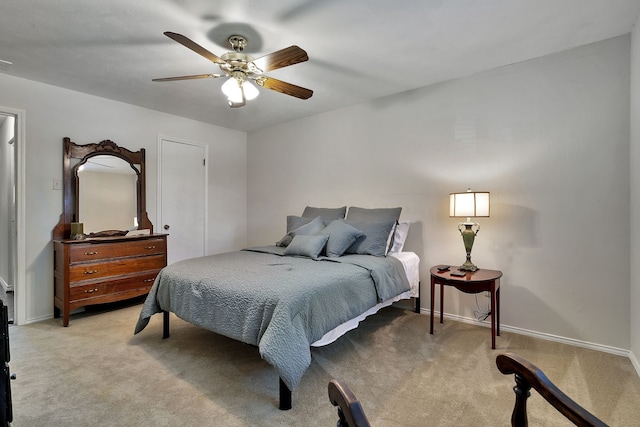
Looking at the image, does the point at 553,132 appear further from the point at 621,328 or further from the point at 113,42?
the point at 113,42

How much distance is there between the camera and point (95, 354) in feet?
7.84

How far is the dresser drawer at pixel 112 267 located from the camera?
3.09 meters

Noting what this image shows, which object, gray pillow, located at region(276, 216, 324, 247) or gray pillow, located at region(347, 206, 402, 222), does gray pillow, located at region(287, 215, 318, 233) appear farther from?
gray pillow, located at region(347, 206, 402, 222)

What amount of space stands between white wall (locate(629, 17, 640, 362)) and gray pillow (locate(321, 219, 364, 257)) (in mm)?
2054

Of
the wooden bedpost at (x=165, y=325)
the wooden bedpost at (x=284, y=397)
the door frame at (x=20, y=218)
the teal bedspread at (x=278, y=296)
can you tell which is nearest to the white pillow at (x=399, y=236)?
the teal bedspread at (x=278, y=296)

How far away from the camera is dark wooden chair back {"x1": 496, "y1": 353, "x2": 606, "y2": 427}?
78cm

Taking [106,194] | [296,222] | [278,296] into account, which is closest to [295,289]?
[278,296]

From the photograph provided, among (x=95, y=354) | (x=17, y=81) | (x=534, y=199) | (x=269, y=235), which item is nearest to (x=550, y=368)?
(x=534, y=199)

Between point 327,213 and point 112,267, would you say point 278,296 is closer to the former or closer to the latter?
point 327,213

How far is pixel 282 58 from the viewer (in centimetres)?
211

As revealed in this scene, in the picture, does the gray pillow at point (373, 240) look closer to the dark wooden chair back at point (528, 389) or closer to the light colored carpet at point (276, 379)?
the light colored carpet at point (276, 379)

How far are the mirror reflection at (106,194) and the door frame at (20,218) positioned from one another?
1.49ft

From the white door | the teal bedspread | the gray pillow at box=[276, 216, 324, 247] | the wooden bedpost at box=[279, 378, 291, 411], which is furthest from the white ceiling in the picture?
the wooden bedpost at box=[279, 378, 291, 411]

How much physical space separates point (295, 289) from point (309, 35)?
1887 millimetres
